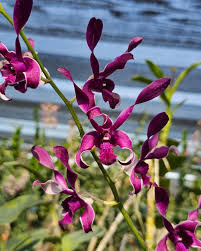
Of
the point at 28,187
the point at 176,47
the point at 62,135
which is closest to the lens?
the point at 28,187

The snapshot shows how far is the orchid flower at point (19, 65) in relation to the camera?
0.29 metres

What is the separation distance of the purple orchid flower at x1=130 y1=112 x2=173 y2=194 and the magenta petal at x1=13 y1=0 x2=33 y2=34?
141 mm

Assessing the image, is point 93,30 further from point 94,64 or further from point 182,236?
point 182,236

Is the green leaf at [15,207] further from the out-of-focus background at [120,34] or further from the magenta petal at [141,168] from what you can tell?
the out-of-focus background at [120,34]

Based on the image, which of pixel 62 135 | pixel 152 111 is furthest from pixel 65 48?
pixel 62 135

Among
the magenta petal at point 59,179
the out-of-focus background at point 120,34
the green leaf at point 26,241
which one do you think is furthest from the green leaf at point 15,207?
the out-of-focus background at point 120,34

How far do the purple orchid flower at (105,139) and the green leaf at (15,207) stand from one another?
0.38 metres

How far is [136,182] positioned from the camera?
31 centimetres

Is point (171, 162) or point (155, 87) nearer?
point (155, 87)

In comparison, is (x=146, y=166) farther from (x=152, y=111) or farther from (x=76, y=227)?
(x=152, y=111)

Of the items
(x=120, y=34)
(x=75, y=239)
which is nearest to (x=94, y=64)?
(x=75, y=239)

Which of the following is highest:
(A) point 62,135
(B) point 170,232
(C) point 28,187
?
(B) point 170,232

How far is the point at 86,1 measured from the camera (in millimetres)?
1827

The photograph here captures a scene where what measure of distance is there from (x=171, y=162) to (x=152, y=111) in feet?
7.81
